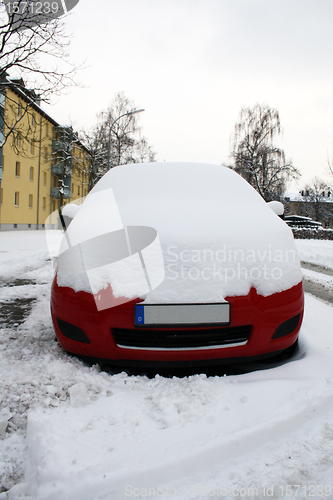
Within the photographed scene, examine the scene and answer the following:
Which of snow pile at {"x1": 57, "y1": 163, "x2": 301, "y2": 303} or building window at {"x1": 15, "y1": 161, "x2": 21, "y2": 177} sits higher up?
building window at {"x1": 15, "y1": 161, "x2": 21, "y2": 177}

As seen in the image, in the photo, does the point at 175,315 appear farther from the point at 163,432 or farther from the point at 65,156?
the point at 65,156

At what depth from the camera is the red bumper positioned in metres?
1.65

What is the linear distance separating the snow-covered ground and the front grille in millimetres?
195

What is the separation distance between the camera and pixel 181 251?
1.74 meters

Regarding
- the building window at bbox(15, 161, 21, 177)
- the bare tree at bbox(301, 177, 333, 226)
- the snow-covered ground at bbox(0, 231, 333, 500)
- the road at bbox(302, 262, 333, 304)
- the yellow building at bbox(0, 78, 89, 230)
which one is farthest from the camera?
the bare tree at bbox(301, 177, 333, 226)

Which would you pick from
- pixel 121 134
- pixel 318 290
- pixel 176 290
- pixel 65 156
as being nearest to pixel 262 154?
pixel 121 134

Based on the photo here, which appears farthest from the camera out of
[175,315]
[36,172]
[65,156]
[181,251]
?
[65,156]

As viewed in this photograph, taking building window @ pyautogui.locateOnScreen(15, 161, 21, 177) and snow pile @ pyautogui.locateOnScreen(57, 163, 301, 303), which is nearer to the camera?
snow pile @ pyautogui.locateOnScreen(57, 163, 301, 303)

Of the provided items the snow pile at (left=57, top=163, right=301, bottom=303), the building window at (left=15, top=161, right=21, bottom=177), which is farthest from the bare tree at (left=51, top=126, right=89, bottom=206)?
the snow pile at (left=57, top=163, right=301, bottom=303)

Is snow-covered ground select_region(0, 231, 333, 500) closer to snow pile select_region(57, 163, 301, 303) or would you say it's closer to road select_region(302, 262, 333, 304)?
snow pile select_region(57, 163, 301, 303)

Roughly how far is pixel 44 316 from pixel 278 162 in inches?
1061

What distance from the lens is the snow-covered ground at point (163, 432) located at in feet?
3.62

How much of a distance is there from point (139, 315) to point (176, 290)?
23cm

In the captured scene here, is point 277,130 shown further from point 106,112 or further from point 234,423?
point 234,423
